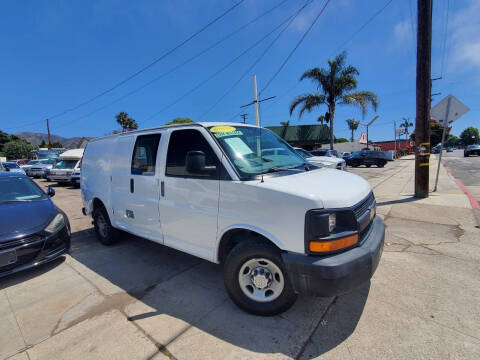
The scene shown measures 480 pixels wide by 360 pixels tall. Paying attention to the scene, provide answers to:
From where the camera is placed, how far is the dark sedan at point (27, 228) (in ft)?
10.4

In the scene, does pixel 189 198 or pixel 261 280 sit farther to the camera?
pixel 189 198

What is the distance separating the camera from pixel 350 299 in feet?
8.54

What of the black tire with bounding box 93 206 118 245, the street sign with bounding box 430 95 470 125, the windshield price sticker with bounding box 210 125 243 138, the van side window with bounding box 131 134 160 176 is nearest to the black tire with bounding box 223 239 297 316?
the windshield price sticker with bounding box 210 125 243 138

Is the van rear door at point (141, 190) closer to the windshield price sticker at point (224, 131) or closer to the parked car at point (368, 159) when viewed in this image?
the windshield price sticker at point (224, 131)

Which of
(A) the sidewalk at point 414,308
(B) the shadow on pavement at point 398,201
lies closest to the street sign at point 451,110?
(B) the shadow on pavement at point 398,201

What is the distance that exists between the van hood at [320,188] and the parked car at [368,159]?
22.6m

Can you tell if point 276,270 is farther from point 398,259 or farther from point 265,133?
point 398,259

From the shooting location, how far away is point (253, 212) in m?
2.29

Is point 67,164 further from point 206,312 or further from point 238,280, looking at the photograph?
point 238,280

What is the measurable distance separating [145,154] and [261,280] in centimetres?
235

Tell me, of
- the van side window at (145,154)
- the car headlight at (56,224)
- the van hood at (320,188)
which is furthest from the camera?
the car headlight at (56,224)

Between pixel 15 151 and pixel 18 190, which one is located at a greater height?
pixel 15 151

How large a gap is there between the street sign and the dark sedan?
10.2 m

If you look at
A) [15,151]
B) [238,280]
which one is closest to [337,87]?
[238,280]
